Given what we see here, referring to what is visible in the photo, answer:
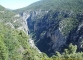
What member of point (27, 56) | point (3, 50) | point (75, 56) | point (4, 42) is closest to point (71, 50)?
point (75, 56)

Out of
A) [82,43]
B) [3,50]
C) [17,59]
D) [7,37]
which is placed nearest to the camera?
[3,50]

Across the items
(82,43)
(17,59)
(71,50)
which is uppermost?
(17,59)

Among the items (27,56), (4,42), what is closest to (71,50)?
(27,56)

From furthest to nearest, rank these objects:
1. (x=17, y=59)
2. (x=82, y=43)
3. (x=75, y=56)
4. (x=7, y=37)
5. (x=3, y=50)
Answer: (x=82, y=43) → (x=75, y=56) → (x=7, y=37) → (x=17, y=59) → (x=3, y=50)

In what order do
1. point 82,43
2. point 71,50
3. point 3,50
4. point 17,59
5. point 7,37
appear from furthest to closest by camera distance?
point 82,43
point 71,50
point 7,37
point 17,59
point 3,50

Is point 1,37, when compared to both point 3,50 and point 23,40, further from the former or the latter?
point 23,40

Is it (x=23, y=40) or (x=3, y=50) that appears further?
(x=23, y=40)

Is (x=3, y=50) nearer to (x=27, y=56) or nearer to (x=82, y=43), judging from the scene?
(x=27, y=56)

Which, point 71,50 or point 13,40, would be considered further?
point 71,50

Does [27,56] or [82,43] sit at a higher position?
[27,56]
